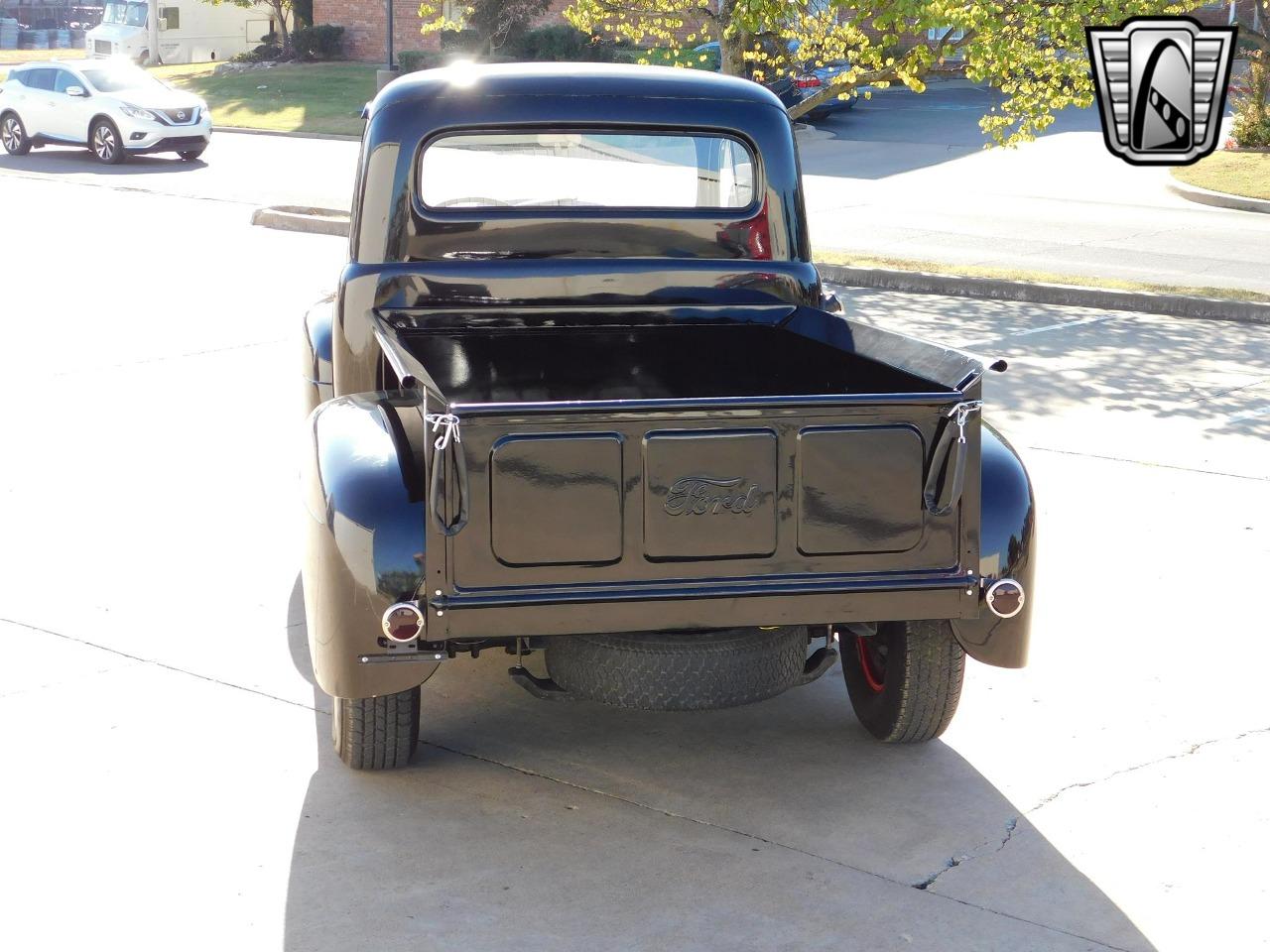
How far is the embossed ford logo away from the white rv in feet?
148

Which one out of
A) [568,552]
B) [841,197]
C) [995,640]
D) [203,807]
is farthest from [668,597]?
[841,197]

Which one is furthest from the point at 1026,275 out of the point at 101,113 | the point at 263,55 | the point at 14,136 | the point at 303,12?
the point at 303,12

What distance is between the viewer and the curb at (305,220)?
631 inches

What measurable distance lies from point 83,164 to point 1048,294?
16.3m

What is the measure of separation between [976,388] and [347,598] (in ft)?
5.57

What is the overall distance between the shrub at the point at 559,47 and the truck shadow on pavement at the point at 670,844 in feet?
99.0

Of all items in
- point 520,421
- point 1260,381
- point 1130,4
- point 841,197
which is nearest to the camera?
point 520,421

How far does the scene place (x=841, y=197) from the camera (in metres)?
20.0

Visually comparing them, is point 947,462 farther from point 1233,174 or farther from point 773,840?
point 1233,174

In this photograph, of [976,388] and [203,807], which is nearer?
[976,388]

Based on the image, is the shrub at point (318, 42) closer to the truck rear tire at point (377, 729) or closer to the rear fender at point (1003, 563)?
the truck rear tire at point (377, 729)

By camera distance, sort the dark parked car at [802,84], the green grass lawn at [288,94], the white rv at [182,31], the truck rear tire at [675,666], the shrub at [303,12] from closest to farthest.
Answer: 1. the truck rear tire at [675,666]
2. the dark parked car at [802,84]
3. the green grass lawn at [288,94]
4. the shrub at [303,12]
5. the white rv at [182,31]

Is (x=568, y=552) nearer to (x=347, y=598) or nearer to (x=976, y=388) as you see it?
(x=347, y=598)

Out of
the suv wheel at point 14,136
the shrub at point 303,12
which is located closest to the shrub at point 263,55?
the shrub at point 303,12
